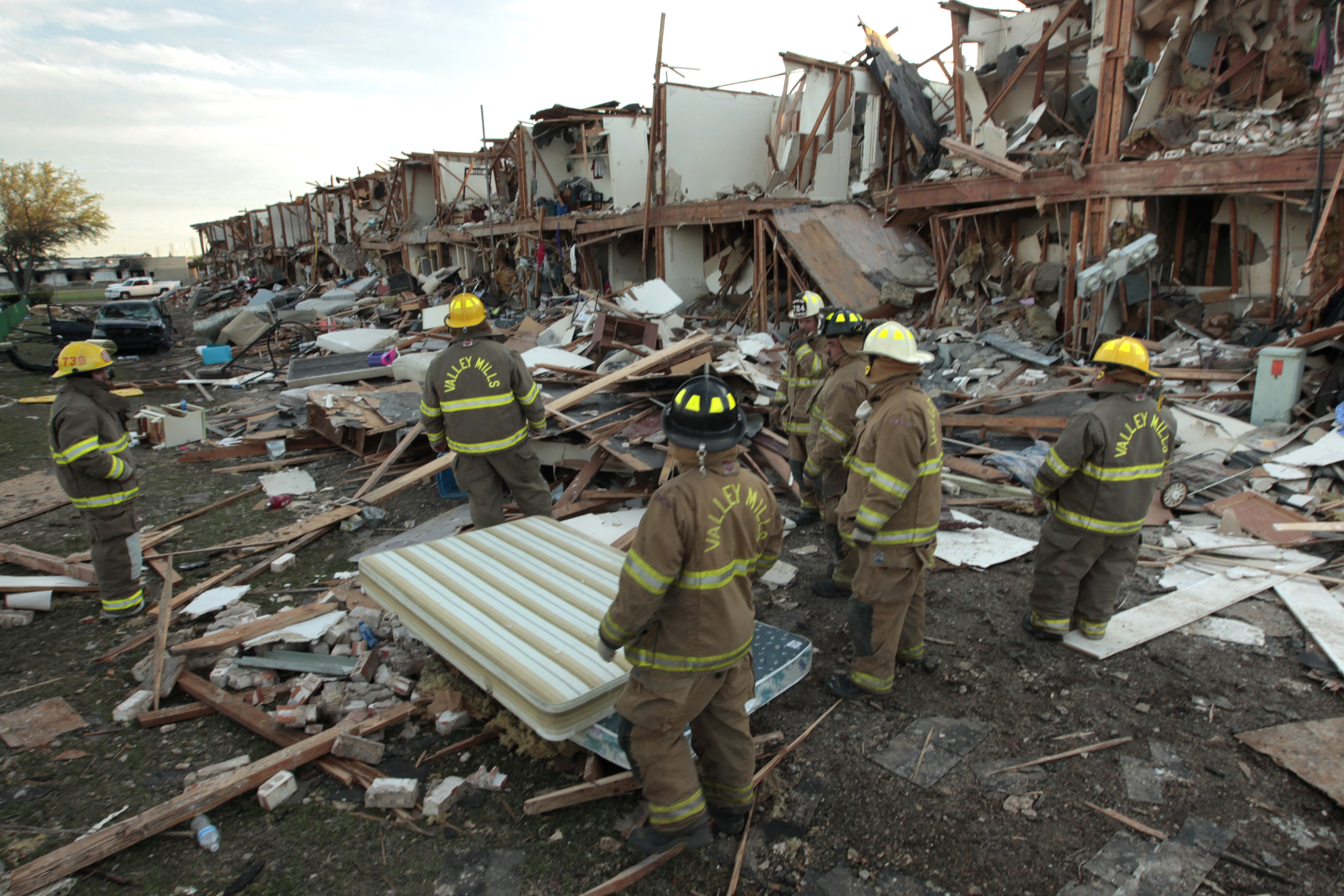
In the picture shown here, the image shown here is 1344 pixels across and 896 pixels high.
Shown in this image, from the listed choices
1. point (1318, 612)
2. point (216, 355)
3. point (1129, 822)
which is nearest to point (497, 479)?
point (1129, 822)

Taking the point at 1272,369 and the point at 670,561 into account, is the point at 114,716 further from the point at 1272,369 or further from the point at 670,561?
the point at 1272,369

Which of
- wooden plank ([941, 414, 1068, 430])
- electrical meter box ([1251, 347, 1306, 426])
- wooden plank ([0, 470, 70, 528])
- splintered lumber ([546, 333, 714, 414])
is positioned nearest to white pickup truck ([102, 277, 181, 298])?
wooden plank ([0, 470, 70, 528])

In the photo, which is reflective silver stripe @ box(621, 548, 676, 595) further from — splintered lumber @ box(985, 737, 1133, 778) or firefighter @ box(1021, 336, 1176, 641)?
firefighter @ box(1021, 336, 1176, 641)

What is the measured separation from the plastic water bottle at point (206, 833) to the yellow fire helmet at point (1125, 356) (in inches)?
180

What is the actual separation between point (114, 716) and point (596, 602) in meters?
2.65

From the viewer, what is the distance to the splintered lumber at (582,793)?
2969mm

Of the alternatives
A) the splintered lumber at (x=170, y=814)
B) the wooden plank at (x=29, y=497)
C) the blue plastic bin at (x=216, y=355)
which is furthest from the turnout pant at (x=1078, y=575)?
the blue plastic bin at (x=216, y=355)

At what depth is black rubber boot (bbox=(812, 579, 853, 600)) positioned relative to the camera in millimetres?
4911

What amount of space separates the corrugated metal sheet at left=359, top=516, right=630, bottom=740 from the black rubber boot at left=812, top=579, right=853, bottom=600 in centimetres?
159

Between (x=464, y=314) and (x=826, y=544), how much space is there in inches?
130

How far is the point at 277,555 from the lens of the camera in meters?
5.77

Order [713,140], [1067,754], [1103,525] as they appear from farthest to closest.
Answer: [713,140] → [1103,525] → [1067,754]

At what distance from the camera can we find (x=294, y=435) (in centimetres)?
881

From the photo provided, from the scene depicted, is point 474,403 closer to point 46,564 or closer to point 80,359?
point 80,359
